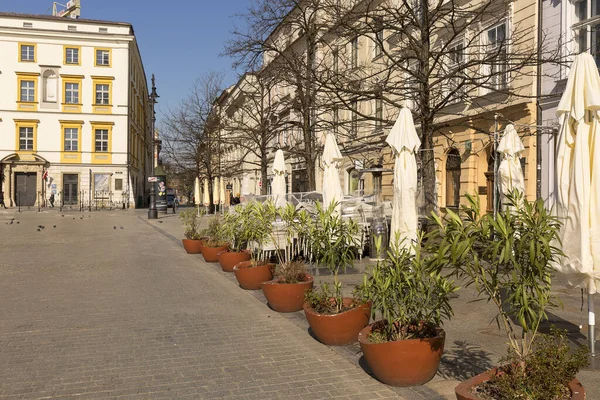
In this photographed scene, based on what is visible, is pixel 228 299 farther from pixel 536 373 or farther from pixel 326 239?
pixel 536 373

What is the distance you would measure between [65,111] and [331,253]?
49644 mm

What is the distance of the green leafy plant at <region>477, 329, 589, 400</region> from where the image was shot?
3.21 m

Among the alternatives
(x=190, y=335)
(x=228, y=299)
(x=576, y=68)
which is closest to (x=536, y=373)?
(x=576, y=68)

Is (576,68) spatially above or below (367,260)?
above

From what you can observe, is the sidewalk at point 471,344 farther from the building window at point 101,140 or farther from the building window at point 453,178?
the building window at point 101,140

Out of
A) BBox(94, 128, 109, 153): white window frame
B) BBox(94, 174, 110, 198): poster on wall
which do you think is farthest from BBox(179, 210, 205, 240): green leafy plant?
BBox(94, 128, 109, 153): white window frame

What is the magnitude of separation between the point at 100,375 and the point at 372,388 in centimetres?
254

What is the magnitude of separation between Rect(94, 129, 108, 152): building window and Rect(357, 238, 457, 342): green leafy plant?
50.9m

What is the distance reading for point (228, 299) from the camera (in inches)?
341

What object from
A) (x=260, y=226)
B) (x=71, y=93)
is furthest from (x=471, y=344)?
(x=71, y=93)

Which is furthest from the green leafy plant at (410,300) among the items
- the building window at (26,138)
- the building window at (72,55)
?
the building window at (72,55)

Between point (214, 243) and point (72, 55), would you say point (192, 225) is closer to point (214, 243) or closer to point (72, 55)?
point (214, 243)

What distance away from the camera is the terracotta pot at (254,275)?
9266 millimetres

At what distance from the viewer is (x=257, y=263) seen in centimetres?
953
